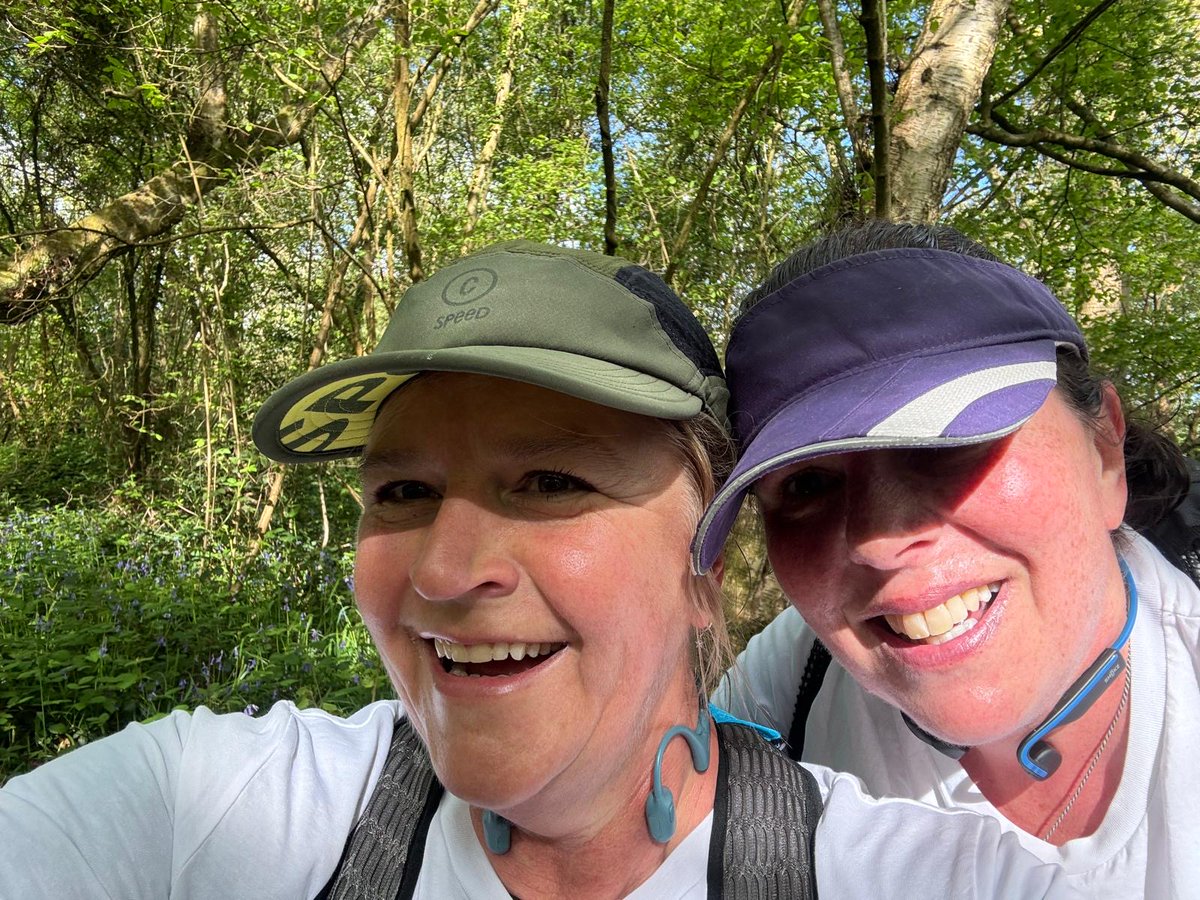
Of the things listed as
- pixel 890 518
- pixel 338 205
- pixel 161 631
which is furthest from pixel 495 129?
pixel 890 518

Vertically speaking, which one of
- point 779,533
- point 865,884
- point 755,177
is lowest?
point 865,884

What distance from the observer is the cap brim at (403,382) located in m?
1.05

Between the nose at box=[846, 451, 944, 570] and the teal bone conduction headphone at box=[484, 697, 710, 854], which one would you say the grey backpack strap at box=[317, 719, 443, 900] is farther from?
the nose at box=[846, 451, 944, 570]

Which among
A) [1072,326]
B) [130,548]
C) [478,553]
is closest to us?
[478,553]

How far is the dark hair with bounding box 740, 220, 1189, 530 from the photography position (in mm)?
1379

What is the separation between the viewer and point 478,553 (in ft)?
3.58

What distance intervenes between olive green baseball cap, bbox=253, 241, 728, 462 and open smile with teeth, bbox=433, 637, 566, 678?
36cm

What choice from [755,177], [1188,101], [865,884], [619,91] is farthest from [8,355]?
[1188,101]

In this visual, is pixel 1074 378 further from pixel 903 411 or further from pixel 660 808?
pixel 660 808

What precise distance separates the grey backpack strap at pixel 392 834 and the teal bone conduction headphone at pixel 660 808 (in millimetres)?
112

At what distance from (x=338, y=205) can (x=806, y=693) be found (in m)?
5.74

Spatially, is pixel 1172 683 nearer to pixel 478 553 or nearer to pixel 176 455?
pixel 478 553

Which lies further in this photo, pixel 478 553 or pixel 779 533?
pixel 779 533

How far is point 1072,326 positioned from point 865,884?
95cm
